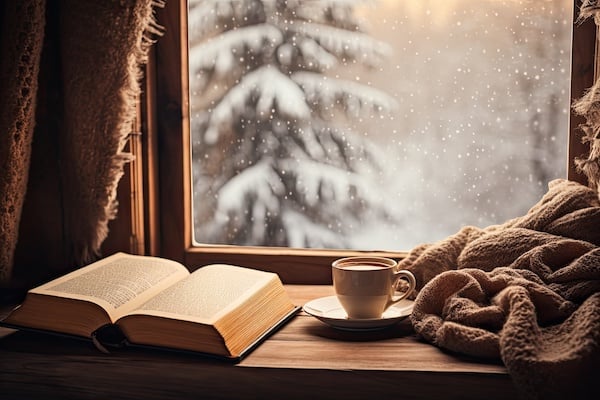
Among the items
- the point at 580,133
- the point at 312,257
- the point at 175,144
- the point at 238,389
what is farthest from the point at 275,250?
the point at 580,133

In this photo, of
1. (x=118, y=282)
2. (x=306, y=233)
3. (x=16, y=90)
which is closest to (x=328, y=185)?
(x=306, y=233)

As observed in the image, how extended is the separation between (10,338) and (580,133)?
0.98 meters

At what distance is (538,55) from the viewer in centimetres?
133

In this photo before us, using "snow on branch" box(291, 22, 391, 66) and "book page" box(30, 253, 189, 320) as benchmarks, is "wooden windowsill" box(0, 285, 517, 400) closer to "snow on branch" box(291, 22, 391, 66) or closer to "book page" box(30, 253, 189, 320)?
"book page" box(30, 253, 189, 320)

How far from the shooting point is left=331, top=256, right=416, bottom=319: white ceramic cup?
1.09 m

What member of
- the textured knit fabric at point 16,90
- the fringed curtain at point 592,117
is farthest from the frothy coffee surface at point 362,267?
the textured knit fabric at point 16,90

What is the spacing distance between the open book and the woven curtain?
0.18m

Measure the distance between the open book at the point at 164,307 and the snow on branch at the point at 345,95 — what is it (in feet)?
1.23

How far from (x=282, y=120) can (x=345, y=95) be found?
0.13m

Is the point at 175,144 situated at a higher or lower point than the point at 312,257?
higher

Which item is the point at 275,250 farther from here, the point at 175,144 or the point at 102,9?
the point at 102,9

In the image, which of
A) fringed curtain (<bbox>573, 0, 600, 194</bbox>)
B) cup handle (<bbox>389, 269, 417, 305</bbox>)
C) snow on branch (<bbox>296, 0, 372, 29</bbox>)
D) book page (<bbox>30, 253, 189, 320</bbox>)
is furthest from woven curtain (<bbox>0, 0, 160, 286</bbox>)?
fringed curtain (<bbox>573, 0, 600, 194</bbox>)

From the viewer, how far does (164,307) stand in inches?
42.0

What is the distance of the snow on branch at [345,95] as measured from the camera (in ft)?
4.60
